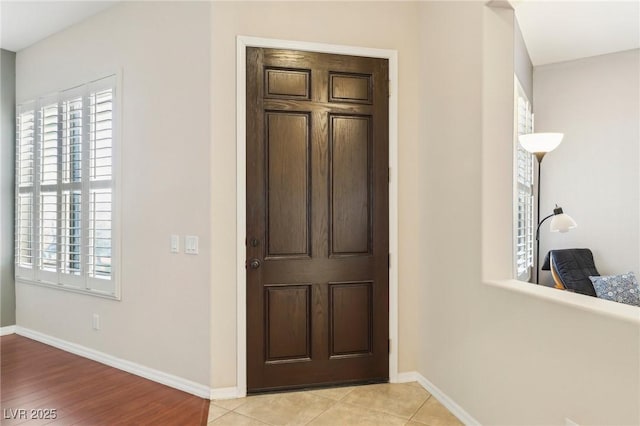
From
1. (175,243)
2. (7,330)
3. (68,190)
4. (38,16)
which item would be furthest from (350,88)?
(7,330)

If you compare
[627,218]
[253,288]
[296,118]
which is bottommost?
[253,288]

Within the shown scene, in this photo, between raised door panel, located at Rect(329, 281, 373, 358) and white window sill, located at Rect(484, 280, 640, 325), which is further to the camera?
raised door panel, located at Rect(329, 281, 373, 358)

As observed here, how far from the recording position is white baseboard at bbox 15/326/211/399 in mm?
2808

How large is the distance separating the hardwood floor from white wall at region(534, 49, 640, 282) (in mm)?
3939

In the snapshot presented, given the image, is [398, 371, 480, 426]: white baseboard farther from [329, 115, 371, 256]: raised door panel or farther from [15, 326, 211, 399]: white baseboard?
[15, 326, 211, 399]: white baseboard

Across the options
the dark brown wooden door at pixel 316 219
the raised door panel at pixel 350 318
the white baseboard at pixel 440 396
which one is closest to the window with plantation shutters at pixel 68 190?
the dark brown wooden door at pixel 316 219

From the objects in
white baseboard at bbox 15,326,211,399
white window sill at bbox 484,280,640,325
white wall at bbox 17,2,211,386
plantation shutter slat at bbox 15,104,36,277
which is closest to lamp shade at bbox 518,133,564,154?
white window sill at bbox 484,280,640,325

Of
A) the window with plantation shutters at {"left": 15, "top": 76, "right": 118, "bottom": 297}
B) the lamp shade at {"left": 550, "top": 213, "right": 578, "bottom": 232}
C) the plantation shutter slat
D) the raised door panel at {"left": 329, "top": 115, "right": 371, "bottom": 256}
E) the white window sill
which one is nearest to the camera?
the white window sill

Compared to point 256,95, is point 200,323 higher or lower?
lower

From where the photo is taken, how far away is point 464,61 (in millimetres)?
2508

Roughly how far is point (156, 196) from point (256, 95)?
1072 mm

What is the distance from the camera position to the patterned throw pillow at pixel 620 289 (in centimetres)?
326

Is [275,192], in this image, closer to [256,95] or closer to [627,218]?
[256,95]

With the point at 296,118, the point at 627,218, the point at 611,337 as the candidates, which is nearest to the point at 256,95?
the point at 296,118
